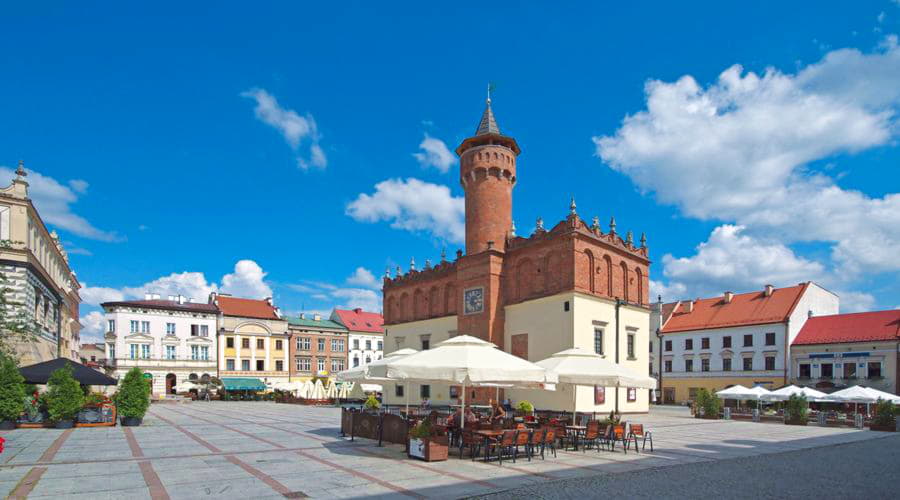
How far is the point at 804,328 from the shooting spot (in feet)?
144

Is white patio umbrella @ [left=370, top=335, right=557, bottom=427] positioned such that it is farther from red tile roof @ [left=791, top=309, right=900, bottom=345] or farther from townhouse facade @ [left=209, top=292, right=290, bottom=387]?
townhouse facade @ [left=209, top=292, right=290, bottom=387]

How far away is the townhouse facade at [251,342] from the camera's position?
59250mm

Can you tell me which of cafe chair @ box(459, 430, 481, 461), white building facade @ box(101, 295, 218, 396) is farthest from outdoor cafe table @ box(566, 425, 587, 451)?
white building facade @ box(101, 295, 218, 396)

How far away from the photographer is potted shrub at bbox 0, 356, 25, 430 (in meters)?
18.8

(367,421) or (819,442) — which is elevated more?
(367,421)

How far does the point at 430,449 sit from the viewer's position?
12.8 meters

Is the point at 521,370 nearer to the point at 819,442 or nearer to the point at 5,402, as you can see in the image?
the point at 819,442

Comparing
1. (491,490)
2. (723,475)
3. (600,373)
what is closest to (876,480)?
(723,475)

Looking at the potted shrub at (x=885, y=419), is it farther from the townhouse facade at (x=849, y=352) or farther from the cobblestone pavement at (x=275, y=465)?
the townhouse facade at (x=849, y=352)

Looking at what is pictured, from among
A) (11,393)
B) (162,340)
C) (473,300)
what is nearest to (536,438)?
(11,393)

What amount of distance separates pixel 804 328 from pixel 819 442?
28.8m

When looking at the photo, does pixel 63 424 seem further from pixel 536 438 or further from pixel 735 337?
pixel 735 337

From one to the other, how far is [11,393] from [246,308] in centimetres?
4440

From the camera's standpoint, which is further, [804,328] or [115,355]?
[115,355]
